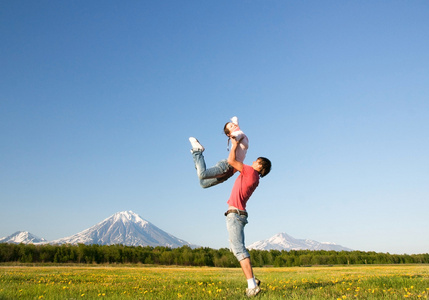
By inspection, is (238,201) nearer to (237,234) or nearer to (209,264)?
(237,234)

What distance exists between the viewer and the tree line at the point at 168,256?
72250 millimetres

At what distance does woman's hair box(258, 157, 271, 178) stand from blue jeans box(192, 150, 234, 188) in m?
0.57

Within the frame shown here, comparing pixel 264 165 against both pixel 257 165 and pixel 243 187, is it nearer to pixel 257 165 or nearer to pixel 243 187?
pixel 257 165

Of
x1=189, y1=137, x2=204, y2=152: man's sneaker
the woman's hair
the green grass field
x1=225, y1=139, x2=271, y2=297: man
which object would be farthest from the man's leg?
x1=189, y1=137, x2=204, y2=152: man's sneaker

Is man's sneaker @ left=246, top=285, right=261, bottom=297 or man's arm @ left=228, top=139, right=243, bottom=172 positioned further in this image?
man's arm @ left=228, top=139, right=243, bottom=172

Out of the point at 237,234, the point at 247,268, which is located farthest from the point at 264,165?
the point at 247,268

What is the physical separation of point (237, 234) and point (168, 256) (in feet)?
296

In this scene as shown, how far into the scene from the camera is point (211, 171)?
20.4 ft

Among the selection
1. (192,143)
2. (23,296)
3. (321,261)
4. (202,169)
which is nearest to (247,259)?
(202,169)

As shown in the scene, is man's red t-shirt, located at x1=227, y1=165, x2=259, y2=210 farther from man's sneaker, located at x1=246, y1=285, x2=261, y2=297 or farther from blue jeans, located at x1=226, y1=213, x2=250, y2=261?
man's sneaker, located at x1=246, y1=285, x2=261, y2=297

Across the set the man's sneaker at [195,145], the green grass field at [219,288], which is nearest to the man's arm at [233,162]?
the man's sneaker at [195,145]

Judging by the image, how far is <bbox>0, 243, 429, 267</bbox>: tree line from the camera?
72.2 metres

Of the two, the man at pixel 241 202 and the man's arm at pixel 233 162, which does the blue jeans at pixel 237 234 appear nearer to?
the man at pixel 241 202

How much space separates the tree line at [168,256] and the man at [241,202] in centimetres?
7679
